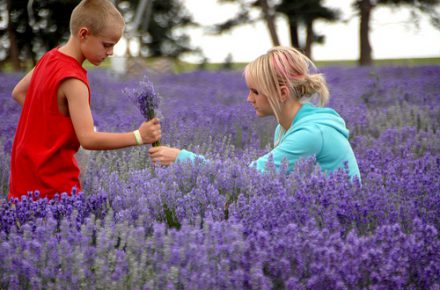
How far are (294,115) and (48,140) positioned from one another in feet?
4.34

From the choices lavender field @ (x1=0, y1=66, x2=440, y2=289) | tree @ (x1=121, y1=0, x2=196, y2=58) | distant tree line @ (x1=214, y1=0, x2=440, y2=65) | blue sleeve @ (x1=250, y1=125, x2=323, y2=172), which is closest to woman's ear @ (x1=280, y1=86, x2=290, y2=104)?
blue sleeve @ (x1=250, y1=125, x2=323, y2=172)

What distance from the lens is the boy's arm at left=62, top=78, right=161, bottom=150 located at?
10.6 feet

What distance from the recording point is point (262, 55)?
376 centimetres

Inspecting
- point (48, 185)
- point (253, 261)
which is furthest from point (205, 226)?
point (48, 185)

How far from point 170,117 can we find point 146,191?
302 cm

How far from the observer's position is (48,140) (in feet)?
11.1

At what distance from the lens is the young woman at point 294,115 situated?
3512 millimetres

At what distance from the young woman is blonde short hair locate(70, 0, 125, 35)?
67cm

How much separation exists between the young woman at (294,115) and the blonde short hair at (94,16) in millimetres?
674

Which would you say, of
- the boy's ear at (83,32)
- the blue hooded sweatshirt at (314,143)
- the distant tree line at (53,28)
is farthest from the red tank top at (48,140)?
the distant tree line at (53,28)

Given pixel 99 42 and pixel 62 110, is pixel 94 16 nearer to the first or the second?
pixel 99 42

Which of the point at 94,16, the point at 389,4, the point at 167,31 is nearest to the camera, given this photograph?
the point at 94,16

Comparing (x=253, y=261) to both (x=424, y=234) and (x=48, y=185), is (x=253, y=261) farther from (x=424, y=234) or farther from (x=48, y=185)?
(x=48, y=185)

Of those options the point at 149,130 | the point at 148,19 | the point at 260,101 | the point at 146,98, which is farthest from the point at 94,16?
the point at 148,19
